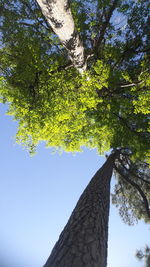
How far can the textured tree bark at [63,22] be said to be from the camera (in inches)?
194

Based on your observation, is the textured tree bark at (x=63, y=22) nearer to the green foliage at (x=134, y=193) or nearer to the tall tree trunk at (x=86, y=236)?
the tall tree trunk at (x=86, y=236)

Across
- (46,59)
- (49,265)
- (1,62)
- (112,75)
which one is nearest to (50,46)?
(46,59)

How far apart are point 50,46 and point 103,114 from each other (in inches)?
175

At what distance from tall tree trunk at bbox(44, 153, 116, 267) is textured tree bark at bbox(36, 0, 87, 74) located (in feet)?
16.1

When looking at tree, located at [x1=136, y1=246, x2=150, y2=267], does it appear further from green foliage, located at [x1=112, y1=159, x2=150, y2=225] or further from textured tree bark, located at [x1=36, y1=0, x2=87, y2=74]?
textured tree bark, located at [x1=36, y1=0, x2=87, y2=74]

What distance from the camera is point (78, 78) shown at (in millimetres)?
8234

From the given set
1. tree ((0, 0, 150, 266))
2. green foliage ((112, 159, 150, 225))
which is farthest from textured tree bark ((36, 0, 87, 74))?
green foliage ((112, 159, 150, 225))

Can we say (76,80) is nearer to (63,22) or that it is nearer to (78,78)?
(78,78)

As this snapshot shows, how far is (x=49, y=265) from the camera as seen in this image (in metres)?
3.26

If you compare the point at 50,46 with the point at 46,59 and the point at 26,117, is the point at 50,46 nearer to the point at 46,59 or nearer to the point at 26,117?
the point at 46,59

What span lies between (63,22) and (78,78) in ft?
9.85

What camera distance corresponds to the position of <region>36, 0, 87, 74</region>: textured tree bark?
16.2ft

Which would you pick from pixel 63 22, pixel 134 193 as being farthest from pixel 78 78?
pixel 134 193

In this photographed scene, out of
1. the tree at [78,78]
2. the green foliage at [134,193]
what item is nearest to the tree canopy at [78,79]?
the tree at [78,78]
